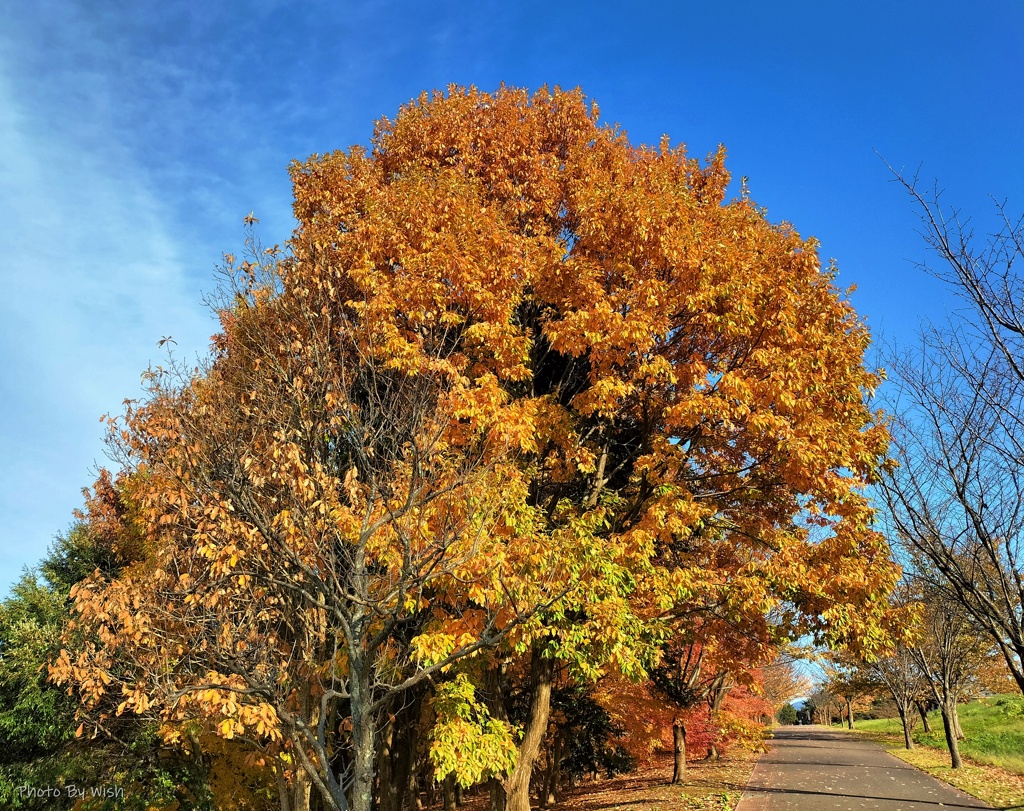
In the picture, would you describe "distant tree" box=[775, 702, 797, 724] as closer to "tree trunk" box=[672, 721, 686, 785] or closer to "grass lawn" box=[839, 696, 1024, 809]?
"grass lawn" box=[839, 696, 1024, 809]

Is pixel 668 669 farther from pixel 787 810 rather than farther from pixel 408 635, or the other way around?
pixel 408 635

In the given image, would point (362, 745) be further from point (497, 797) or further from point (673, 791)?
point (673, 791)

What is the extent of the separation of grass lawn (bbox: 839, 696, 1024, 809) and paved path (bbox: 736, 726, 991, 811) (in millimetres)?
607

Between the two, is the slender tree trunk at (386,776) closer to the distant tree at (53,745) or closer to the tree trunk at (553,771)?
the distant tree at (53,745)

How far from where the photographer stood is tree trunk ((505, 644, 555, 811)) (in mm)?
9977

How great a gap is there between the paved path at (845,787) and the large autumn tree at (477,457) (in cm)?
809

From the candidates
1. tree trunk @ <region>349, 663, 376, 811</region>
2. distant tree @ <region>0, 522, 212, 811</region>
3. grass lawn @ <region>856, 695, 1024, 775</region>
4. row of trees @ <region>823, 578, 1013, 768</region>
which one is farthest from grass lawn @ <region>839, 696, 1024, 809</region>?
distant tree @ <region>0, 522, 212, 811</region>

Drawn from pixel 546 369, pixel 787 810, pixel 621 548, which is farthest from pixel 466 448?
pixel 787 810

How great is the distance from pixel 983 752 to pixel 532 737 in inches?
1000

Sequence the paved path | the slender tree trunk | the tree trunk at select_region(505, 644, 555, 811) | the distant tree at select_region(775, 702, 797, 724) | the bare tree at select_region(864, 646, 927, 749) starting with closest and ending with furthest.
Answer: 1. the tree trunk at select_region(505, 644, 555, 811)
2. the slender tree trunk
3. the paved path
4. the bare tree at select_region(864, 646, 927, 749)
5. the distant tree at select_region(775, 702, 797, 724)

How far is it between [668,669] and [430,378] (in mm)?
15758

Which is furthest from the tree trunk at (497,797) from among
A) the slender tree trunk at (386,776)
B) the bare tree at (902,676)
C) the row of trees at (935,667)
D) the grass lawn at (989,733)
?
the bare tree at (902,676)

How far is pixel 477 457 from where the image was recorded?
872 centimetres

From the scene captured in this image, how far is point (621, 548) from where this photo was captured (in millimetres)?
8969
